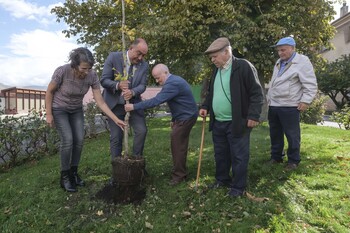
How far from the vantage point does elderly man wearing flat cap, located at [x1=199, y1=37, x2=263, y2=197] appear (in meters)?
3.97

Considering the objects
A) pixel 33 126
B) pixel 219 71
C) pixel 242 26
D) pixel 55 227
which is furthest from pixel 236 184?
pixel 242 26

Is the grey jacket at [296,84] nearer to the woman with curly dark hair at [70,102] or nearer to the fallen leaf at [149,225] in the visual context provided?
the woman with curly dark hair at [70,102]

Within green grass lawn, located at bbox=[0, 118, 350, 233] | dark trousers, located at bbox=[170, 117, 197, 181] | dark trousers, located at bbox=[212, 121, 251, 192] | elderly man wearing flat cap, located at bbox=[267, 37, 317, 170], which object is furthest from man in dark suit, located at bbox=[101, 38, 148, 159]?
elderly man wearing flat cap, located at bbox=[267, 37, 317, 170]

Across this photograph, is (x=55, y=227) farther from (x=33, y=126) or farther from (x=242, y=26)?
(x=242, y=26)

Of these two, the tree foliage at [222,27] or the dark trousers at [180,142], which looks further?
the tree foliage at [222,27]

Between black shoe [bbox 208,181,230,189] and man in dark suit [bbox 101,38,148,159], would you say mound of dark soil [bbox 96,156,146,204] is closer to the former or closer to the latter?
man in dark suit [bbox 101,38,148,159]

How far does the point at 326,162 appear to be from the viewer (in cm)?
580

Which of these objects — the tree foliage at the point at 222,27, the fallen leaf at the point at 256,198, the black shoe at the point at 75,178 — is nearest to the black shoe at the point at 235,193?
the fallen leaf at the point at 256,198

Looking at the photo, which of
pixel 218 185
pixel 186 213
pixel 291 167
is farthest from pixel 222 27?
pixel 186 213

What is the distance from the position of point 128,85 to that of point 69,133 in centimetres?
105

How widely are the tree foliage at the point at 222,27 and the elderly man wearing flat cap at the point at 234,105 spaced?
713cm

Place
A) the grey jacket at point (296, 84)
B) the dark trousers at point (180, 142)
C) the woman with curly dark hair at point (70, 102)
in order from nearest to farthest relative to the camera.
Result: the woman with curly dark hair at point (70, 102)
the dark trousers at point (180, 142)
the grey jacket at point (296, 84)

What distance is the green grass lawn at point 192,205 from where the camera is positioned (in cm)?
358

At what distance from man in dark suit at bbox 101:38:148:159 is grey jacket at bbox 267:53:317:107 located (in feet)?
7.08
